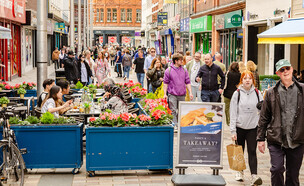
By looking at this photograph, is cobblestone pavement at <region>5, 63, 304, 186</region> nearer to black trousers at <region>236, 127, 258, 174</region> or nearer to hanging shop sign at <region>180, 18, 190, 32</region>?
black trousers at <region>236, 127, 258, 174</region>

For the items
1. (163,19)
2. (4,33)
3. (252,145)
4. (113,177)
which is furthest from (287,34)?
(163,19)

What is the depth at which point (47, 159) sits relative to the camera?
27.5 ft

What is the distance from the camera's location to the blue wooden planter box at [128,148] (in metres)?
8.27

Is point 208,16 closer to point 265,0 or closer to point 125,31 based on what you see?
point 265,0

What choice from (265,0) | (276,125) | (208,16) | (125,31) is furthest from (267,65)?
(125,31)

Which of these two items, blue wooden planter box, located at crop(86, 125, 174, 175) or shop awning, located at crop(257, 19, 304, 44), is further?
shop awning, located at crop(257, 19, 304, 44)

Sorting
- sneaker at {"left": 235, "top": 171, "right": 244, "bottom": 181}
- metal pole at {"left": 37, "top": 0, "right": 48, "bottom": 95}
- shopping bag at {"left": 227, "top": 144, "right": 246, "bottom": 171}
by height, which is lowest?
sneaker at {"left": 235, "top": 171, "right": 244, "bottom": 181}

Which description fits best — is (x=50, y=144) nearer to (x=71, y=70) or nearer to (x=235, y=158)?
(x=235, y=158)

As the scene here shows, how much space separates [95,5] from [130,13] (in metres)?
8.09

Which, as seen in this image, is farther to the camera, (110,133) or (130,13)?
(130,13)

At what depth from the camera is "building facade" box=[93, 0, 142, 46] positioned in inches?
4889

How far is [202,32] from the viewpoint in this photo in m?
38.0

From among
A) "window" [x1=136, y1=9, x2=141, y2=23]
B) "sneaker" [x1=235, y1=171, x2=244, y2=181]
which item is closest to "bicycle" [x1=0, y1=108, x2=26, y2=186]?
"sneaker" [x1=235, y1=171, x2=244, y2=181]

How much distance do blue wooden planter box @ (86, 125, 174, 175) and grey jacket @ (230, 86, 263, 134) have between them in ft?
3.43
